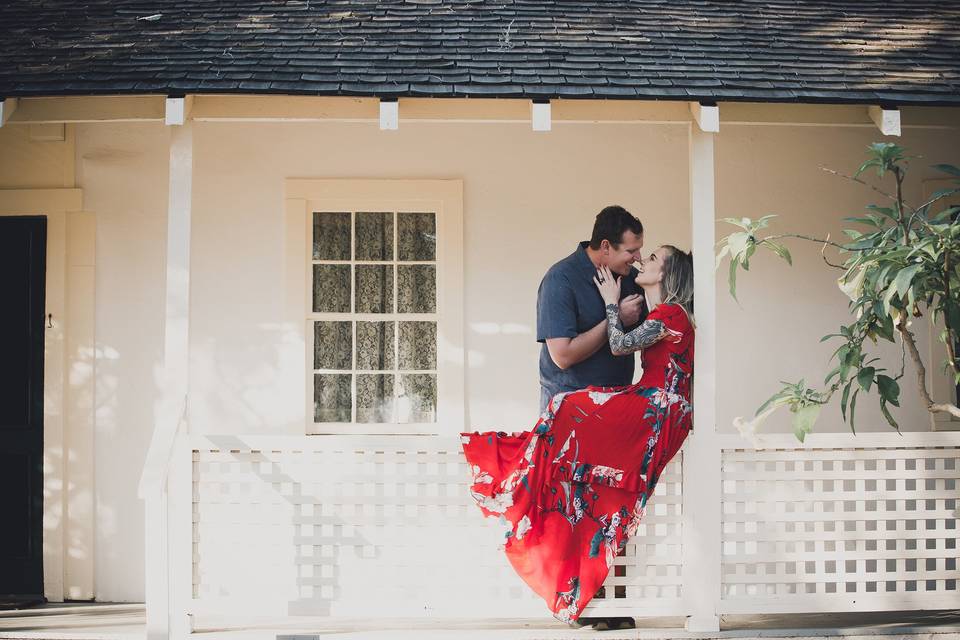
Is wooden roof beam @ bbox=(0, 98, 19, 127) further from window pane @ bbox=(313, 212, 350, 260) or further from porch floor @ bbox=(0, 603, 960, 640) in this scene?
porch floor @ bbox=(0, 603, 960, 640)

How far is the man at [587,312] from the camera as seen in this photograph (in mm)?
5312

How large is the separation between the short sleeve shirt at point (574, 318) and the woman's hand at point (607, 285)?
0.05 metres

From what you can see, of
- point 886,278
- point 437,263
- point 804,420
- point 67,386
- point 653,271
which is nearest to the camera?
point 886,278

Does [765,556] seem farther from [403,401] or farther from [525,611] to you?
[403,401]

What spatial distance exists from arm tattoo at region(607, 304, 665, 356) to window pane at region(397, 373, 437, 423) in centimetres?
192

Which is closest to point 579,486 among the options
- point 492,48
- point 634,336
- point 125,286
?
point 634,336

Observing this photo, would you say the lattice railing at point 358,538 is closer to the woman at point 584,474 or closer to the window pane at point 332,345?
the woman at point 584,474

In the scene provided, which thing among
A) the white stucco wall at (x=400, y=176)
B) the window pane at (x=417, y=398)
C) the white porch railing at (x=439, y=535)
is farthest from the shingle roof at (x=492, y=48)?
the window pane at (x=417, y=398)

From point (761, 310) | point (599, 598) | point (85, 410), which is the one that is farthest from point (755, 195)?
point (85, 410)

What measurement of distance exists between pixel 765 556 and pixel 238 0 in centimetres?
436

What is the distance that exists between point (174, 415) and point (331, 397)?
1.67m

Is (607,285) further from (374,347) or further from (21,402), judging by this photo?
(21,402)

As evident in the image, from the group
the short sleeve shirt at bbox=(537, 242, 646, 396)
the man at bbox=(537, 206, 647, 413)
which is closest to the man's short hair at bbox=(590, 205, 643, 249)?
the man at bbox=(537, 206, 647, 413)

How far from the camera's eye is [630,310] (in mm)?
5305
